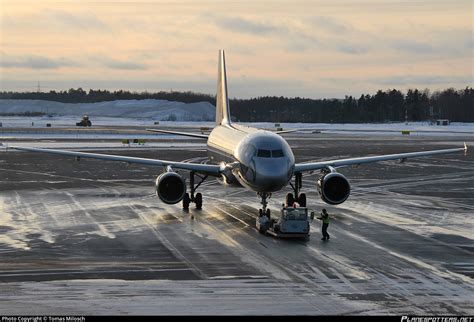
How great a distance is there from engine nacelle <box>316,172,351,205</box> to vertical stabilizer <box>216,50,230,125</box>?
54.0ft

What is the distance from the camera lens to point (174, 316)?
65.4 feet

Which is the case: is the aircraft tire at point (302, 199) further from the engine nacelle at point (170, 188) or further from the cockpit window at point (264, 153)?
the engine nacelle at point (170, 188)

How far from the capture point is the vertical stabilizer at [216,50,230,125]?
2175 inches

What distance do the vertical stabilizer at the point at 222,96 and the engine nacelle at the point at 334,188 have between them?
16454mm

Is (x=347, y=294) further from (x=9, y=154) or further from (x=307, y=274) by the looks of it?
(x=9, y=154)

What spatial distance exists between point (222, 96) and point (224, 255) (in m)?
29.3

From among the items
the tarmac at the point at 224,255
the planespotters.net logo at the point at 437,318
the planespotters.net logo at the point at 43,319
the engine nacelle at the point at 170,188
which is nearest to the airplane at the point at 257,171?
the engine nacelle at the point at 170,188

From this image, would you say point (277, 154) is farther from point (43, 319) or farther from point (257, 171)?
point (43, 319)

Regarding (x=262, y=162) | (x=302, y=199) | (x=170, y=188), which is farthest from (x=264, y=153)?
(x=302, y=199)

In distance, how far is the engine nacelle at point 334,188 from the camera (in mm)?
38688

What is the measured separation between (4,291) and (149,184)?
33764 millimetres

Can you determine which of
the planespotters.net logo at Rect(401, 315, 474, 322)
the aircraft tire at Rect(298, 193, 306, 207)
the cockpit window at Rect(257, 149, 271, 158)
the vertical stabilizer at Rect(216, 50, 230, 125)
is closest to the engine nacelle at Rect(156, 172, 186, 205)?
the cockpit window at Rect(257, 149, 271, 158)

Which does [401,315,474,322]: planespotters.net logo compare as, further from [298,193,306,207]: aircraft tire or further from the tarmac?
[298,193,306,207]: aircraft tire

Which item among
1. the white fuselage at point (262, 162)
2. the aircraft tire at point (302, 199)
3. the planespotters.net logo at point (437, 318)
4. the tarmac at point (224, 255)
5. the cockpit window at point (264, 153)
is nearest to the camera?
the planespotters.net logo at point (437, 318)
